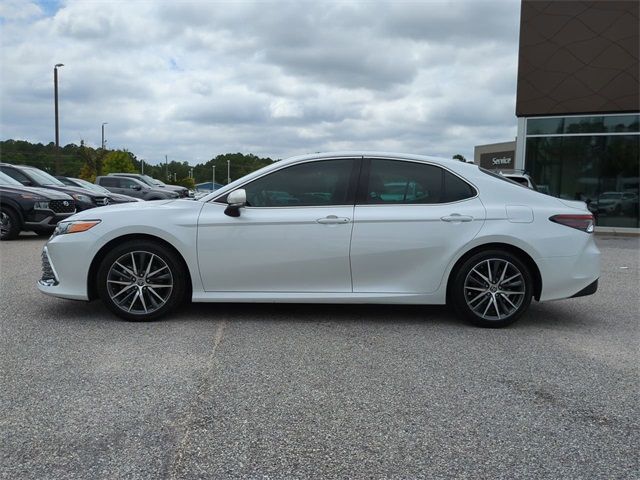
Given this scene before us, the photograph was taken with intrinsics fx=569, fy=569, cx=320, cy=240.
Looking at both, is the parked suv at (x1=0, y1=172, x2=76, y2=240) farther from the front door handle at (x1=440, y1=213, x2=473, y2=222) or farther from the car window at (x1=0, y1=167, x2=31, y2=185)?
the front door handle at (x1=440, y1=213, x2=473, y2=222)

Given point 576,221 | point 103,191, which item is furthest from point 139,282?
point 103,191

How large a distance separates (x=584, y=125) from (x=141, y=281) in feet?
59.0

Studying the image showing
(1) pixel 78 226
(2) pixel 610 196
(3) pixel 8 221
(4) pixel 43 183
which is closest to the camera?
(1) pixel 78 226

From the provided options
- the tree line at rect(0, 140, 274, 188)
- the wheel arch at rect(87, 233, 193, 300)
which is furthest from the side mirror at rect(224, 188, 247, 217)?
the tree line at rect(0, 140, 274, 188)

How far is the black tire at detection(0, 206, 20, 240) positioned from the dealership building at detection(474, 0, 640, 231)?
15133mm

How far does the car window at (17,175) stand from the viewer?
42.7ft

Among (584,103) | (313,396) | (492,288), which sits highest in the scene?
(584,103)

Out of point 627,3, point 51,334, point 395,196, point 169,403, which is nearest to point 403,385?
point 169,403

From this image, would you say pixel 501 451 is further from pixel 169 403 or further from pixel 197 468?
pixel 169 403

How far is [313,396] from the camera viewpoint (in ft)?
11.0

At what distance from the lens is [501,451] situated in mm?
2734

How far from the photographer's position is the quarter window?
16.8 feet

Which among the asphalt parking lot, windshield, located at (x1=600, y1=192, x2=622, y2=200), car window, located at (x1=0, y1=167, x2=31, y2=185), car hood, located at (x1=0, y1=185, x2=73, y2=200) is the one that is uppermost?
car window, located at (x1=0, y1=167, x2=31, y2=185)

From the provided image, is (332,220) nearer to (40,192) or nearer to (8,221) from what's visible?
(40,192)
